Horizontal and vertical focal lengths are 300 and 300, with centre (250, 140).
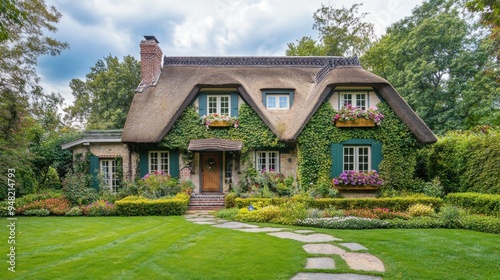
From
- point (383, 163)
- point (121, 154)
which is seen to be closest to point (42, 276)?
point (121, 154)

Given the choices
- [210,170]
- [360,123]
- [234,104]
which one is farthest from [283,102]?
[210,170]

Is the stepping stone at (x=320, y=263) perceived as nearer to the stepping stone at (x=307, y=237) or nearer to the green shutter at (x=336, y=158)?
the stepping stone at (x=307, y=237)

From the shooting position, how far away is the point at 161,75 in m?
16.3

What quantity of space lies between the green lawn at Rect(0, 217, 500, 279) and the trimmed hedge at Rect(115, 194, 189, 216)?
2.39 metres

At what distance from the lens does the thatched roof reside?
12.4 meters

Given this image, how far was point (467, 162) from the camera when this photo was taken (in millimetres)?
11312

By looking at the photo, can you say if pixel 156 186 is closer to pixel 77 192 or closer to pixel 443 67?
pixel 77 192

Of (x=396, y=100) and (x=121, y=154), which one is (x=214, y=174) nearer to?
(x=121, y=154)

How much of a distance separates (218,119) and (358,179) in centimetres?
657

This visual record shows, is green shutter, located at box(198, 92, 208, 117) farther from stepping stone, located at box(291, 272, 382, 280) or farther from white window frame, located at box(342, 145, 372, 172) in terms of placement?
stepping stone, located at box(291, 272, 382, 280)

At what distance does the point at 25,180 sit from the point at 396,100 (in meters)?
16.8

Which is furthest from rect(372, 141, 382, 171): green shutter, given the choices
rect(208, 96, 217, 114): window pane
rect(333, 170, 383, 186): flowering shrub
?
rect(208, 96, 217, 114): window pane

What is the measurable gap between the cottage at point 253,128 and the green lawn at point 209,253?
213 inches

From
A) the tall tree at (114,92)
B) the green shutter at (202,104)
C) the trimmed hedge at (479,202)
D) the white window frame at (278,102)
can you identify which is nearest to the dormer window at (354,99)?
the white window frame at (278,102)
